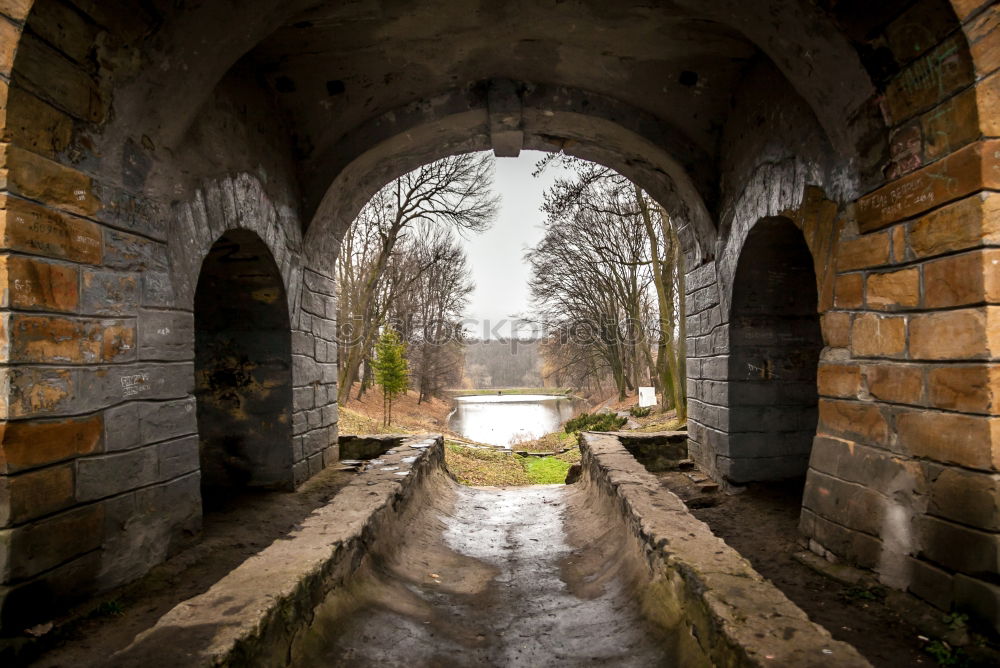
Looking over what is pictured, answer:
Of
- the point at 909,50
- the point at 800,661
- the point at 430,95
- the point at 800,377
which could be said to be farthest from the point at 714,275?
the point at 800,661

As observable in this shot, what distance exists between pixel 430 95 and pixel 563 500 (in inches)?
165

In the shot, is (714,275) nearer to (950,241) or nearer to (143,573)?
(950,241)

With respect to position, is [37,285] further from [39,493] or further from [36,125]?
[39,493]

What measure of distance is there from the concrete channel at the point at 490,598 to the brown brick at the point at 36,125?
6.23 ft

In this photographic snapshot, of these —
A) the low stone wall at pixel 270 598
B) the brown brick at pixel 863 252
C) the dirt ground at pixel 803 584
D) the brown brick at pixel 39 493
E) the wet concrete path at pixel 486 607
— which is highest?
the brown brick at pixel 863 252

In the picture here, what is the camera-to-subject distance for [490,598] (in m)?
3.48

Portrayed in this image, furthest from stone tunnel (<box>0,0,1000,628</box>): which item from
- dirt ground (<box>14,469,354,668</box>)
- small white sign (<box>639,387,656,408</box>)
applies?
small white sign (<box>639,387,656,408</box>)

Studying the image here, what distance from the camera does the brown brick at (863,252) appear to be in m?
2.64

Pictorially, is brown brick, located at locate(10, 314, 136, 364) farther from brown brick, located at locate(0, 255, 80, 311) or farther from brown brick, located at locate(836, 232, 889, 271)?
brown brick, located at locate(836, 232, 889, 271)

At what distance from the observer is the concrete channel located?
79.0 inches

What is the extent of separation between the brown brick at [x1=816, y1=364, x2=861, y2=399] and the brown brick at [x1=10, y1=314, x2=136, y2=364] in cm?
365

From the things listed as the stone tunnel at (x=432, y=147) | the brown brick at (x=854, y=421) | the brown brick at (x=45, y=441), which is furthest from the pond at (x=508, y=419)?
the brown brick at (x=45, y=441)

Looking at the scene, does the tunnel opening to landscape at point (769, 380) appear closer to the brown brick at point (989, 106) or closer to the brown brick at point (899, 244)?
the brown brick at point (899, 244)

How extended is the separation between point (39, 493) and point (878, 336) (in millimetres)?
3734
